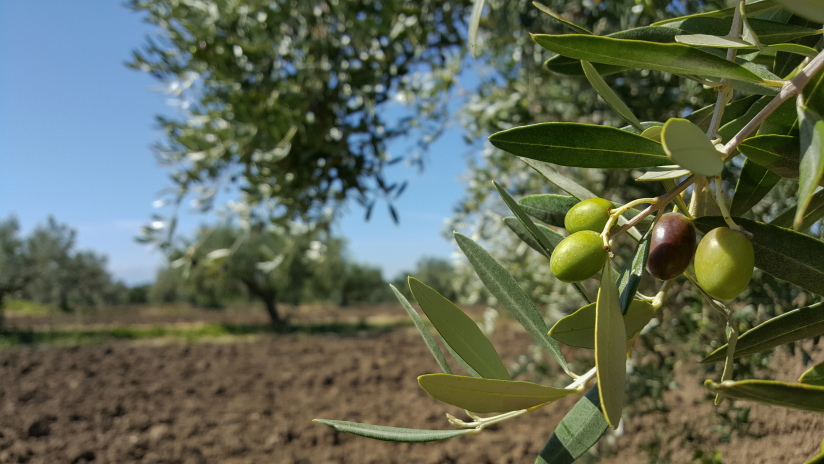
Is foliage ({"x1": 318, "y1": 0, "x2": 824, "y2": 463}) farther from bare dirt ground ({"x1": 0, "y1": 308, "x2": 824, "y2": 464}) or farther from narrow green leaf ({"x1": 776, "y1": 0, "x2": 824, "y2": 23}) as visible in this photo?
bare dirt ground ({"x1": 0, "y1": 308, "x2": 824, "y2": 464})

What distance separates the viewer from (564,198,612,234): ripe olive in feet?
1.23

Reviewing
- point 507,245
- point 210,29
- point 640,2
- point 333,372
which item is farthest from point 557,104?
point 333,372

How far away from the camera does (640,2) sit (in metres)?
1.14

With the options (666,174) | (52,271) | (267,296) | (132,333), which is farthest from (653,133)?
(52,271)

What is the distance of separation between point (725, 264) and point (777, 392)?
83mm

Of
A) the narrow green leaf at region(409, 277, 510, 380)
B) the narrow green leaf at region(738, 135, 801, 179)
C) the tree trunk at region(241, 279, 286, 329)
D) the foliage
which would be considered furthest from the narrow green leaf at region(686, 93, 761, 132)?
the tree trunk at region(241, 279, 286, 329)

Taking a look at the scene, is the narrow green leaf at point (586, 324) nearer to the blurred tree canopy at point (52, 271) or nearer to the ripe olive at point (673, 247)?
the ripe olive at point (673, 247)

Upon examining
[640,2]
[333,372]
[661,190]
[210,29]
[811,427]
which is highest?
[210,29]

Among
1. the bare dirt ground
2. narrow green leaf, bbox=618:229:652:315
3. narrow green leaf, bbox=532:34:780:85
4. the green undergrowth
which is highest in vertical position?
narrow green leaf, bbox=532:34:780:85

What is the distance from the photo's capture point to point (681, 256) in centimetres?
34

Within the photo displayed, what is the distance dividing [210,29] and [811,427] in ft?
6.20

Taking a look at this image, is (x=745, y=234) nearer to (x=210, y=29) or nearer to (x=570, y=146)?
(x=570, y=146)

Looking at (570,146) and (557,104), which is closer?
(570,146)

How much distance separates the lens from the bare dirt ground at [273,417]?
1.71m
